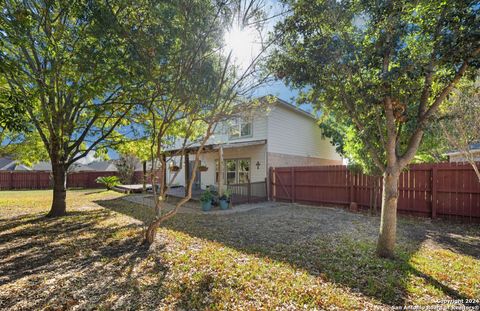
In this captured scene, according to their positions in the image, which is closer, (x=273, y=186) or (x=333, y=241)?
(x=333, y=241)

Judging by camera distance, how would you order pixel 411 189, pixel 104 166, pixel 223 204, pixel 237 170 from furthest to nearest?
1. pixel 104 166
2. pixel 237 170
3. pixel 223 204
4. pixel 411 189

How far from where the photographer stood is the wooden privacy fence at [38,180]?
77.6 ft

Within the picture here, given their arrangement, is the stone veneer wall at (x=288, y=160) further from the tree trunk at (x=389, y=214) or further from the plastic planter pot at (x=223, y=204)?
the tree trunk at (x=389, y=214)

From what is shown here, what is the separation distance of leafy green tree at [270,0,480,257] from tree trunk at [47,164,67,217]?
853cm

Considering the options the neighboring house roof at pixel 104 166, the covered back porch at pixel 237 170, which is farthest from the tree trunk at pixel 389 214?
the neighboring house roof at pixel 104 166

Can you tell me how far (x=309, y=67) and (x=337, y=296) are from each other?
4.07 metres

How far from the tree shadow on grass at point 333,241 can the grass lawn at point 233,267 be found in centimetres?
3

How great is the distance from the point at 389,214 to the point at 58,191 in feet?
35.0

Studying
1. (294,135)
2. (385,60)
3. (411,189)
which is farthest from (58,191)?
(411,189)

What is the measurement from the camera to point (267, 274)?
407 cm

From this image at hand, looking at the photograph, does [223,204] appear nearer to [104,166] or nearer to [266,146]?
[266,146]

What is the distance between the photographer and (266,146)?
13445 millimetres

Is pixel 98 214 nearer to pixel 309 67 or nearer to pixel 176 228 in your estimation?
pixel 176 228

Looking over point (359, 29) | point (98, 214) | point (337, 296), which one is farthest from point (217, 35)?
point (98, 214)
